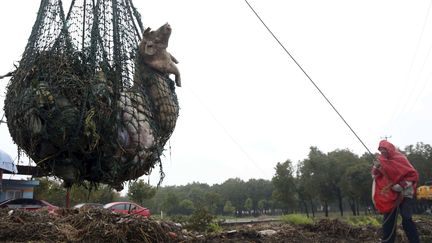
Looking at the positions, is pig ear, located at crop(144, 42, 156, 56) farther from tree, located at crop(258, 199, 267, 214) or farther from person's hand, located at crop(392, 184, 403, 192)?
tree, located at crop(258, 199, 267, 214)

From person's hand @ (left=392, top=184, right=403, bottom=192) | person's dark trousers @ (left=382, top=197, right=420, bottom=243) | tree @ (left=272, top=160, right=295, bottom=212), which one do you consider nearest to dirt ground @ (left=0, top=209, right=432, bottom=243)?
person's dark trousers @ (left=382, top=197, right=420, bottom=243)

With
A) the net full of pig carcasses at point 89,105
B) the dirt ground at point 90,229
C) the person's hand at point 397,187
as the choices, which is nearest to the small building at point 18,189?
the dirt ground at point 90,229

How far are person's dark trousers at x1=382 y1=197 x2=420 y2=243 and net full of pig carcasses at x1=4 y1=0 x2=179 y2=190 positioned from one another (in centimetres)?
303

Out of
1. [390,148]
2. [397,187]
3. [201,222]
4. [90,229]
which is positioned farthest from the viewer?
[201,222]

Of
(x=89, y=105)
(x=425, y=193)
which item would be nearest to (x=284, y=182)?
(x=425, y=193)

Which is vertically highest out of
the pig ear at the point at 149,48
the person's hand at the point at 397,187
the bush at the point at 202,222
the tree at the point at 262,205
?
the pig ear at the point at 149,48

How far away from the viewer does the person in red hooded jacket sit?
4.30 metres

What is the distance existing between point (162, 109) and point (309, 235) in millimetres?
6450

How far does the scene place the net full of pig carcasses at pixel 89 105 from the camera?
2.50 m

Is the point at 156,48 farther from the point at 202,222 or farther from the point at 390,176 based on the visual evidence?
the point at 202,222

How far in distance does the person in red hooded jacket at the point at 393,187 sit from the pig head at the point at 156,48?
2.88m

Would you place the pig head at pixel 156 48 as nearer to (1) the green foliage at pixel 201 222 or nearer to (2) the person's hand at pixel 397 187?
(2) the person's hand at pixel 397 187

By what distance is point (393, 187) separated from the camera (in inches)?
170

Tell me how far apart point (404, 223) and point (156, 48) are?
360 centimetres
